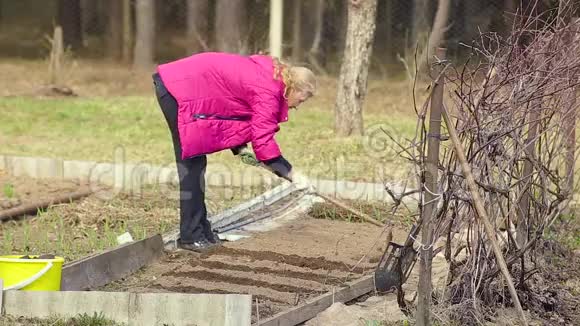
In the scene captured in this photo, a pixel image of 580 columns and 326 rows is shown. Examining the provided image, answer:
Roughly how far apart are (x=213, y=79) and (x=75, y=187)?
9.62 ft

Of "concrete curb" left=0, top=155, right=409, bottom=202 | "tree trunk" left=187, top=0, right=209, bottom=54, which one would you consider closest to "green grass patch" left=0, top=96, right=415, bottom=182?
"concrete curb" left=0, top=155, right=409, bottom=202

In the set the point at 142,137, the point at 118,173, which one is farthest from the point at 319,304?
the point at 142,137

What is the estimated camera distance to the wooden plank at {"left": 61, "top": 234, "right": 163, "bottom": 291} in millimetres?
5496

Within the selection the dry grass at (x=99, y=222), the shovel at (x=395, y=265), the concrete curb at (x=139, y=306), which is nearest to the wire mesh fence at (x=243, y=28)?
the dry grass at (x=99, y=222)

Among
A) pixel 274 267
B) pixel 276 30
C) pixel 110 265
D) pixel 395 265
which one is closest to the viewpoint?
pixel 395 265

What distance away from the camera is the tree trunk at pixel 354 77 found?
1117 centimetres

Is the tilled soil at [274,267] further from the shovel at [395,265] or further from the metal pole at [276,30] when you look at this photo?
the metal pole at [276,30]

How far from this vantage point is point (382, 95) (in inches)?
613

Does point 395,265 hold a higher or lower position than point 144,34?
lower

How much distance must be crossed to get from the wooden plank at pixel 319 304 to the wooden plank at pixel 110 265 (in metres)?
1.24

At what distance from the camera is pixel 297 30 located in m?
17.7

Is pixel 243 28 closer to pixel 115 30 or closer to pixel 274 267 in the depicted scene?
pixel 115 30

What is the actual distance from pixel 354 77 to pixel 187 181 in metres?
5.00

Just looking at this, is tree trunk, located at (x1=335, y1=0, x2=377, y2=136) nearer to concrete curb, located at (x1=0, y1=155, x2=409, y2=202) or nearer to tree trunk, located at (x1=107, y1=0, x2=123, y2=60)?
concrete curb, located at (x1=0, y1=155, x2=409, y2=202)
